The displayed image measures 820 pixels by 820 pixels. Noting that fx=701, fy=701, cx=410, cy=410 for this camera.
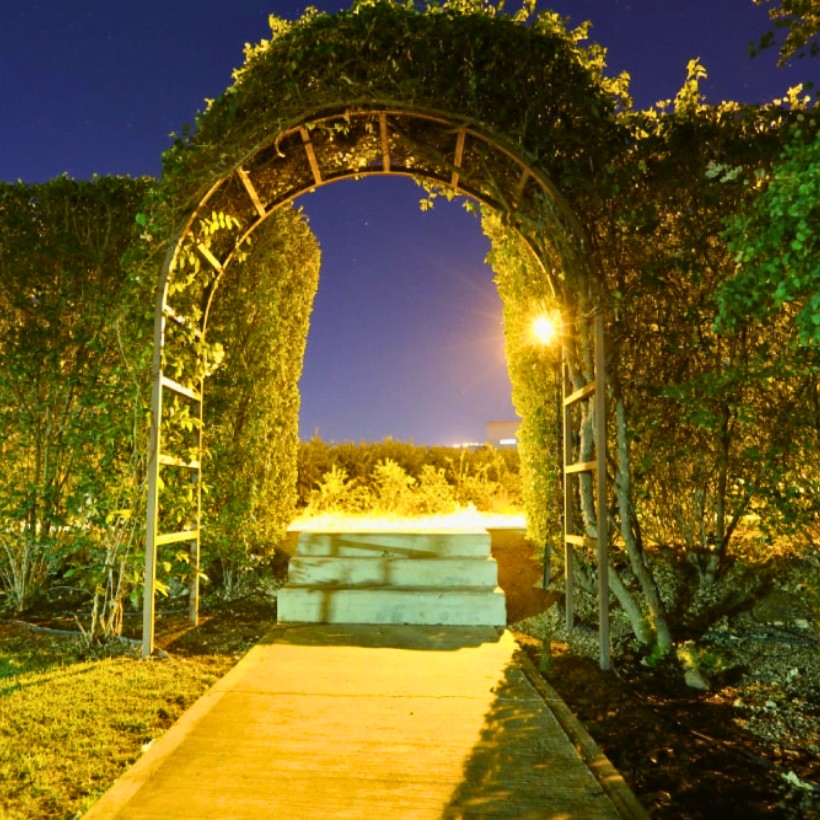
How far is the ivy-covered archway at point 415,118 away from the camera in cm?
460

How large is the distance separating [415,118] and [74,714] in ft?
14.4

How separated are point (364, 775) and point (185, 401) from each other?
12.2ft

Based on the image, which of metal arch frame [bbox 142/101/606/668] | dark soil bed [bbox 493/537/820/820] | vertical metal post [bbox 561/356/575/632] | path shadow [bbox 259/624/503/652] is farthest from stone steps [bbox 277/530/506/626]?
metal arch frame [bbox 142/101/606/668]

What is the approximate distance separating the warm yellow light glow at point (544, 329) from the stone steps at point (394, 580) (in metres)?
1.74

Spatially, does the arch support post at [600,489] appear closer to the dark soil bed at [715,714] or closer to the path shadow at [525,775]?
the dark soil bed at [715,714]

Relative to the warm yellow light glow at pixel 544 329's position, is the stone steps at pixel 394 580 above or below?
below

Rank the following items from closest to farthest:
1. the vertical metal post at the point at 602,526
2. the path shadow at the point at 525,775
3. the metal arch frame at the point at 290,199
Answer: the path shadow at the point at 525,775 < the vertical metal post at the point at 602,526 < the metal arch frame at the point at 290,199

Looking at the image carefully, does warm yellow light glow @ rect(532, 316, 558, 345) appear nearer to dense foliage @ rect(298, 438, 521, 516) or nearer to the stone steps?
the stone steps

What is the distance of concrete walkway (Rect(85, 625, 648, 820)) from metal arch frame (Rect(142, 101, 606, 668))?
1.16 m

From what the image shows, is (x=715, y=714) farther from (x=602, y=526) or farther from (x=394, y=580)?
(x=394, y=580)

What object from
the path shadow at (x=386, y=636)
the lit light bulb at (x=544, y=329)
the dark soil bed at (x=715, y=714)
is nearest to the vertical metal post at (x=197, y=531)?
A: the path shadow at (x=386, y=636)

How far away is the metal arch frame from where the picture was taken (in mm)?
4715

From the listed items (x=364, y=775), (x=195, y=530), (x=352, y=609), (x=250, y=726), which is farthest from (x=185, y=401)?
(x=364, y=775)

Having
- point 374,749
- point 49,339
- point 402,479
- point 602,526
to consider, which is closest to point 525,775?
point 374,749
